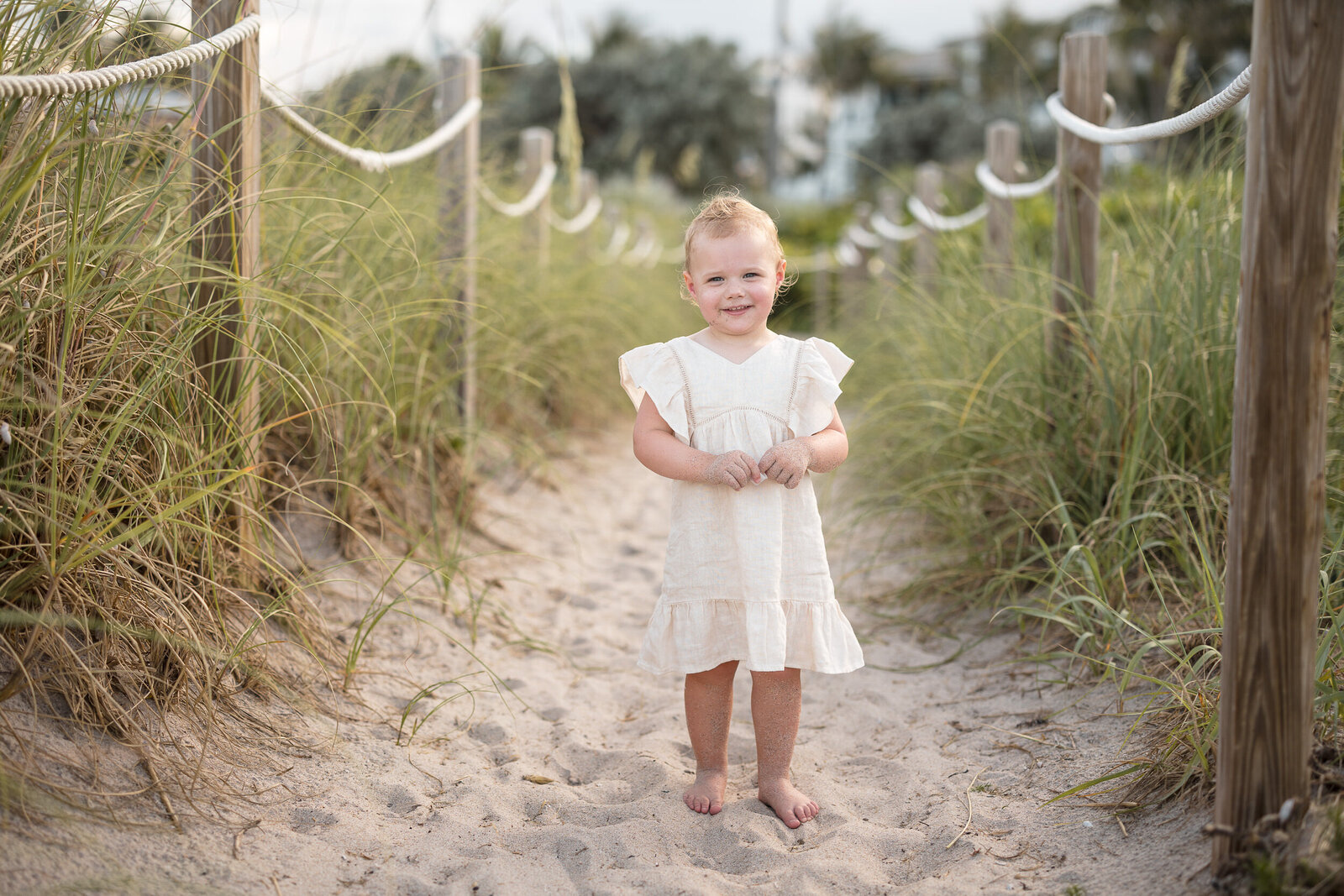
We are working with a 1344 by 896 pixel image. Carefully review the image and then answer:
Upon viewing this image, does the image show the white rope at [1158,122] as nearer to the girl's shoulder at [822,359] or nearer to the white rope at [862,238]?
the girl's shoulder at [822,359]

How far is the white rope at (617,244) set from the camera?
7039 millimetres

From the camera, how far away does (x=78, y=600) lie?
178 centimetres

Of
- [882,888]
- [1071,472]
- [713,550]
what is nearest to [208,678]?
[713,550]

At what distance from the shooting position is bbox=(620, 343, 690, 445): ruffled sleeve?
1986 mm

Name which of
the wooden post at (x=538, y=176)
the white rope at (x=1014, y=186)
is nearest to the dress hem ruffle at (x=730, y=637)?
the white rope at (x=1014, y=186)

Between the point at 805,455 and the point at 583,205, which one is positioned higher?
the point at 583,205

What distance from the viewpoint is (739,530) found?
1950mm

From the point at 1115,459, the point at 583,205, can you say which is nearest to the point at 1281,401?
the point at 1115,459

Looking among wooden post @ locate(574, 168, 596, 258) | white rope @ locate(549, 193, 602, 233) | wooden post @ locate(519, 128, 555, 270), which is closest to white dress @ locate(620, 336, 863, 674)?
wooden post @ locate(519, 128, 555, 270)

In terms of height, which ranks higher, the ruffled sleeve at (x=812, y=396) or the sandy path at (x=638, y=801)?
the ruffled sleeve at (x=812, y=396)

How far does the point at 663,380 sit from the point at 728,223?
342 millimetres

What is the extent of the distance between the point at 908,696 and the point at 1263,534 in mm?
1374

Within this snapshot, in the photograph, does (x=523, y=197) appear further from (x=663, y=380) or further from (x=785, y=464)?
(x=785, y=464)

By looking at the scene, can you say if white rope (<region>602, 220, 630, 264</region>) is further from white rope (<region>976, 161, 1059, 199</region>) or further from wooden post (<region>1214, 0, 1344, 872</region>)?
wooden post (<region>1214, 0, 1344, 872</region>)
